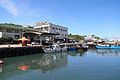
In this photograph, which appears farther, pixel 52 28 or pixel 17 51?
pixel 52 28

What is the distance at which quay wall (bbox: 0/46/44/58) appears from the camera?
47.3 metres

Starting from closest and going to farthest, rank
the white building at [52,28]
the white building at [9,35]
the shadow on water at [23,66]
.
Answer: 1. the shadow on water at [23,66]
2. the white building at [9,35]
3. the white building at [52,28]

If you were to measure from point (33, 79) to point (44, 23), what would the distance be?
77259 mm

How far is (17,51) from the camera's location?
5209cm

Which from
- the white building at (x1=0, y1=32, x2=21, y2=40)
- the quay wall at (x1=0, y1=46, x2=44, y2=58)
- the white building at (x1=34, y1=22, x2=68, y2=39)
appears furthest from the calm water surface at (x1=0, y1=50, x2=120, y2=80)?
the white building at (x1=34, y1=22, x2=68, y2=39)

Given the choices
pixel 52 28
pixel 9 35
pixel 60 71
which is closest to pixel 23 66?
pixel 60 71

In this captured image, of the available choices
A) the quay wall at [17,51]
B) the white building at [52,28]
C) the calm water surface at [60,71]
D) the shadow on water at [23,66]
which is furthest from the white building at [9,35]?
the calm water surface at [60,71]

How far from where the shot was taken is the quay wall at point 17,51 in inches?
1864

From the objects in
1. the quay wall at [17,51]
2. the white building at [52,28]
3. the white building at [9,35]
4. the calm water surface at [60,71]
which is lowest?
the calm water surface at [60,71]

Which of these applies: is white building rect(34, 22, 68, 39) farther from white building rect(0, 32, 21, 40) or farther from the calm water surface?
the calm water surface

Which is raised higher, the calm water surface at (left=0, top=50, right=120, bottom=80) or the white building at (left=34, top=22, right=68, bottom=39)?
the white building at (left=34, top=22, right=68, bottom=39)

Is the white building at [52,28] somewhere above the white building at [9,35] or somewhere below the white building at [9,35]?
above

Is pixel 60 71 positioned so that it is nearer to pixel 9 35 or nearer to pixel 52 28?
pixel 9 35

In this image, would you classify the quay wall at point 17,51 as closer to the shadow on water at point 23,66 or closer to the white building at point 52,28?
the shadow on water at point 23,66
